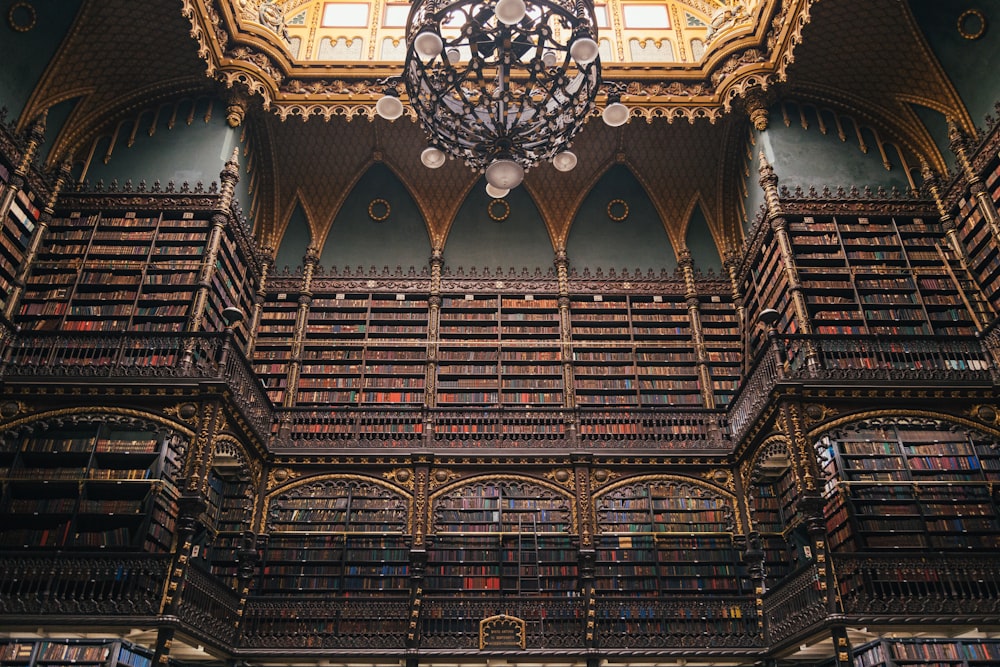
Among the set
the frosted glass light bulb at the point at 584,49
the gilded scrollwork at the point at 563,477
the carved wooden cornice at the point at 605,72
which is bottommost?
the gilded scrollwork at the point at 563,477

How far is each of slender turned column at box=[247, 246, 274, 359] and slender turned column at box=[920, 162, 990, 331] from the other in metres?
8.79

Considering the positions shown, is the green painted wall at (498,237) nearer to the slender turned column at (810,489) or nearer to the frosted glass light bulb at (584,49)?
the slender turned column at (810,489)

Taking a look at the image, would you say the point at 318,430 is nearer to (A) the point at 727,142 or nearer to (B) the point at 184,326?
(B) the point at 184,326

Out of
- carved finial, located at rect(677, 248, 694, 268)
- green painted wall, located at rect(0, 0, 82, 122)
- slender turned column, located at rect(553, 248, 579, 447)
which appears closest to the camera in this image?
green painted wall, located at rect(0, 0, 82, 122)

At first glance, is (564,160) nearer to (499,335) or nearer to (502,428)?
(502,428)

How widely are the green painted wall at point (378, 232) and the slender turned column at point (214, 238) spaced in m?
1.88

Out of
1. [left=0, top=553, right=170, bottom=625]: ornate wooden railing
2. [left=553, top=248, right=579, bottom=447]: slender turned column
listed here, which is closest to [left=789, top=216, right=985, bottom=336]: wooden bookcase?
[left=553, top=248, right=579, bottom=447]: slender turned column

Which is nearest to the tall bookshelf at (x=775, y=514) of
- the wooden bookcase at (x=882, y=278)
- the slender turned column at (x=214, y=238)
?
the wooden bookcase at (x=882, y=278)

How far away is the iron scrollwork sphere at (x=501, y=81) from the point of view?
5.59 m

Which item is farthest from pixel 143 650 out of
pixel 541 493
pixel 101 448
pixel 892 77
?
pixel 892 77

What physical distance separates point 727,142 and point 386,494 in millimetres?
6860

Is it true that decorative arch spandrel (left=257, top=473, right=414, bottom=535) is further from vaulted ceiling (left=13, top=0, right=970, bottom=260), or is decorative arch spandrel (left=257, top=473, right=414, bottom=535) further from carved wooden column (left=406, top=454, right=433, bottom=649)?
vaulted ceiling (left=13, top=0, right=970, bottom=260)

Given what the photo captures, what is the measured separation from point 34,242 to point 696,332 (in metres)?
8.35

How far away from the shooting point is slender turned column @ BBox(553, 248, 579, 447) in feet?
30.8
